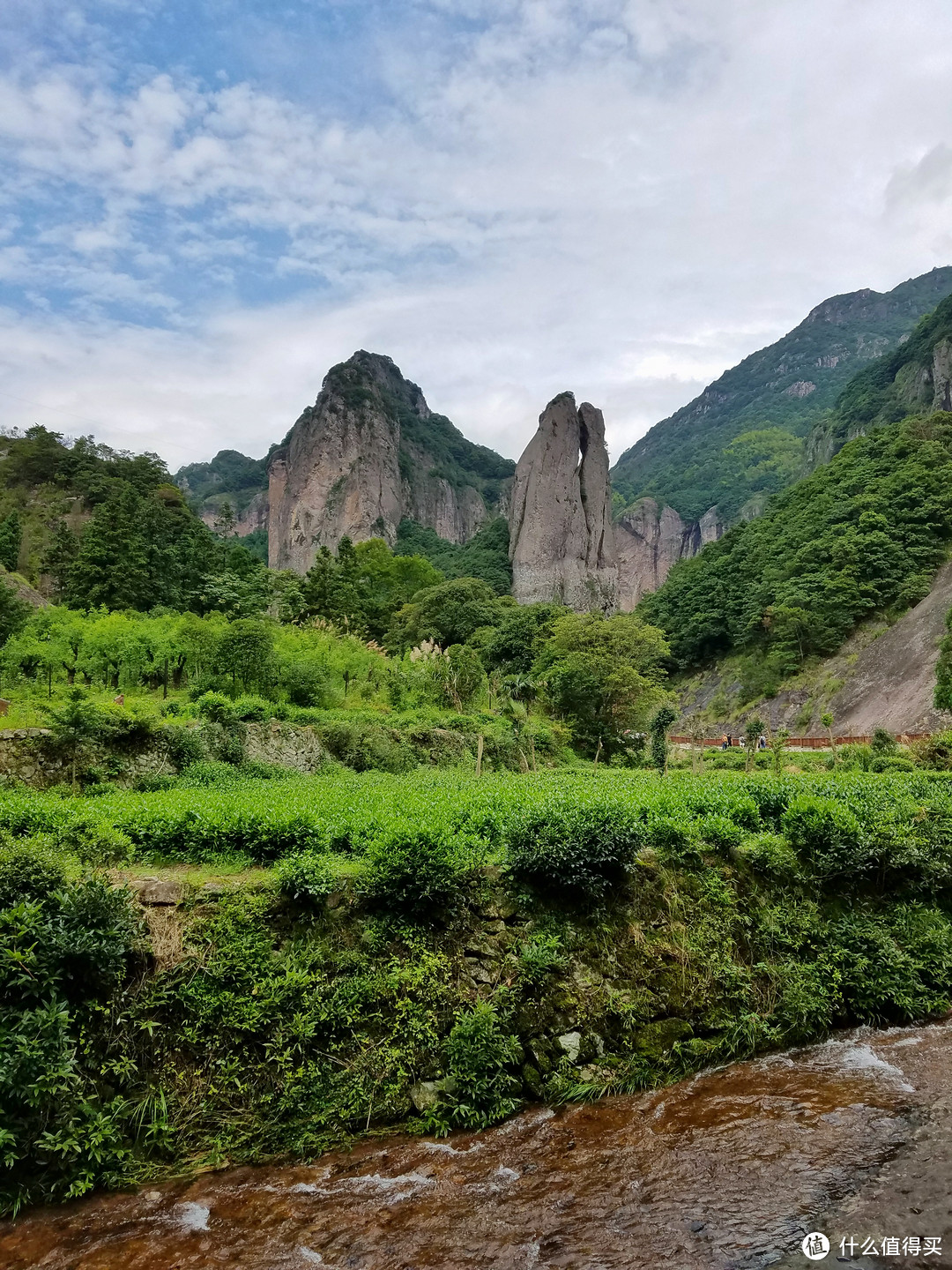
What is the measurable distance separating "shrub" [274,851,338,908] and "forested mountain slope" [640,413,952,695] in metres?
45.8

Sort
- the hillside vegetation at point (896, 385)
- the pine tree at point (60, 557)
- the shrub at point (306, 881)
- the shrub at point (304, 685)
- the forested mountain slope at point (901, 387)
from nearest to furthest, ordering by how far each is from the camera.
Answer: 1. the shrub at point (306, 881)
2. the shrub at point (304, 685)
3. the pine tree at point (60, 557)
4. the forested mountain slope at point (901, 387)
5. the hillside vegetation at point (896, 385)

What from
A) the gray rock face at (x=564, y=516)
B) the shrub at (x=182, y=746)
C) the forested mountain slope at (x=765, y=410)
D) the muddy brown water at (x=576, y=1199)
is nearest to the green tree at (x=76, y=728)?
the shrub at (x=182, y=746)

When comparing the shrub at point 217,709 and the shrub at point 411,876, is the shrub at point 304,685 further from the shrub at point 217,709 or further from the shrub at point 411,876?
the shrub at point 411,876

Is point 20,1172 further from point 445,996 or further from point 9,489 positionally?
point 9,489

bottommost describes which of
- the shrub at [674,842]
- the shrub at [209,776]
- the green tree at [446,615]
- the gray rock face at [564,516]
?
the shrub at [674,842]

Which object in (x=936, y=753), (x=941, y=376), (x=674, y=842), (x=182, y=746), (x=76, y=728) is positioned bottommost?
(x=936, y=753)

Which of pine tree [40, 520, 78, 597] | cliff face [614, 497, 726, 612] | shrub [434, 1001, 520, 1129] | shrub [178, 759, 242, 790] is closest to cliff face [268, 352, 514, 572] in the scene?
cliff face [614, 497, 726, 612]

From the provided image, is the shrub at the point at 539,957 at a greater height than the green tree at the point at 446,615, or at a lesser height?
lesser

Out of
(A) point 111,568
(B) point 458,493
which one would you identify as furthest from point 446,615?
(B) point 458,493

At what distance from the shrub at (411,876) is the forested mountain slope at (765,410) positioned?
121 m

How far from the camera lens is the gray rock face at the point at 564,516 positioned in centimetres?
7994

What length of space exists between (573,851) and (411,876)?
1.85 metres

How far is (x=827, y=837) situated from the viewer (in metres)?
9.05

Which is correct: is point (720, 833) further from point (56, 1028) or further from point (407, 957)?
point (56, 1028)
